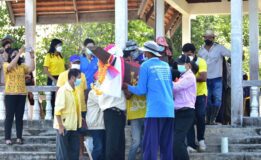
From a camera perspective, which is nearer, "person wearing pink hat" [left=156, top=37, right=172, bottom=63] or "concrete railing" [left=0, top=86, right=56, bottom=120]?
"person wearing pink hat" [left=156, top=37, right=172, bottom=63]

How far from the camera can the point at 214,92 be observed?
10.3 m

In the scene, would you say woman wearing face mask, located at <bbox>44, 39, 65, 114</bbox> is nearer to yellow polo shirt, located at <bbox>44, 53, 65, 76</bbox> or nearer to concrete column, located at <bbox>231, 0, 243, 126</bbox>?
yellow polo shirt, located at <bbox>44, 53, 65, 76</bbox>

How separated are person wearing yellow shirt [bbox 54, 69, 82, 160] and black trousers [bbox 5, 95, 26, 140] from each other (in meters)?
1.52

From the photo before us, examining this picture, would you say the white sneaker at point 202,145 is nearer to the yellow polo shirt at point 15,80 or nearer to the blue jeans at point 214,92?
the blue jeans at point 214,92

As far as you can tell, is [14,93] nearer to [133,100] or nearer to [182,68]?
[133,100]

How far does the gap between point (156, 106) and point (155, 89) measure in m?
0.22

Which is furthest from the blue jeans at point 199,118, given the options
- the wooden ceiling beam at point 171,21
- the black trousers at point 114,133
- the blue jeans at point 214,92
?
the wooden ceiling beam at point 171,21

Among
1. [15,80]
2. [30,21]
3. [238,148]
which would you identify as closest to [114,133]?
[238,148]

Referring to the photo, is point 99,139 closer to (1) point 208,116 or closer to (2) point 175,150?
(2) point 175,150

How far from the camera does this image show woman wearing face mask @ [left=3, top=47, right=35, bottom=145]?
991 cm

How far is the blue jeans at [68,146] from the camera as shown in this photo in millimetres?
8609

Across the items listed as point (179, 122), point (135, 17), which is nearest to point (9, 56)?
point (179, 122)

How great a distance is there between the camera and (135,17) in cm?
1586

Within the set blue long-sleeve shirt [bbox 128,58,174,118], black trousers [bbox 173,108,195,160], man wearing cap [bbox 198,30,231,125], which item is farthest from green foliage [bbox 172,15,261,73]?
blue long-sleeve shirt [bbox 128,58,174,118]
